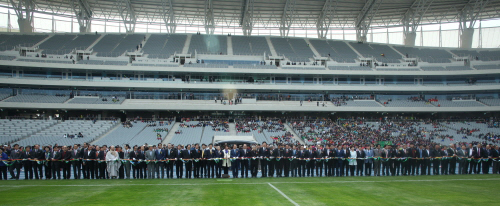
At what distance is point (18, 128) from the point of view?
38625 millimetres

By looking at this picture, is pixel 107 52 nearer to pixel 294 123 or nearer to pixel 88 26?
pixel 88 26

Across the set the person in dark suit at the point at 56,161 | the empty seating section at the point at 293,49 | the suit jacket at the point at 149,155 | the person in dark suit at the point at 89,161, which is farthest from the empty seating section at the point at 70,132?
the empty seating section at the point at 293,49

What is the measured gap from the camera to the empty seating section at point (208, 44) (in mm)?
56688

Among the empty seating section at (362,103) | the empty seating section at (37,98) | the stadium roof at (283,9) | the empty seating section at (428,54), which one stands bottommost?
the empty seating section at (362,103)

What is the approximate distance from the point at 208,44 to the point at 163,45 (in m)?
7.29

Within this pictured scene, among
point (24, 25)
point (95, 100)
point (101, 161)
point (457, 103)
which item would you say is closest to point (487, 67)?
point (457, 103)

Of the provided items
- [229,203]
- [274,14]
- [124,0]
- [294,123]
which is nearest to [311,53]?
[274,14]

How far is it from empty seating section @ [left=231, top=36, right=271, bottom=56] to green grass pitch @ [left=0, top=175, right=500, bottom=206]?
143 feet

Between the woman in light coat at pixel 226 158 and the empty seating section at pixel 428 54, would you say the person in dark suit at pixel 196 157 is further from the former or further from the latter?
the empty seating section at pixel 428 54

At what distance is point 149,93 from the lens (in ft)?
163

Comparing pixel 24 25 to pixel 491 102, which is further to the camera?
pixel 24 25

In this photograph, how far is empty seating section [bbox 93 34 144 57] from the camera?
53625 millimetres

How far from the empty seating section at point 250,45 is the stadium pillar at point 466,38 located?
3404 centimetres

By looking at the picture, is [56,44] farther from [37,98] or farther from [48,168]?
[48,168]
